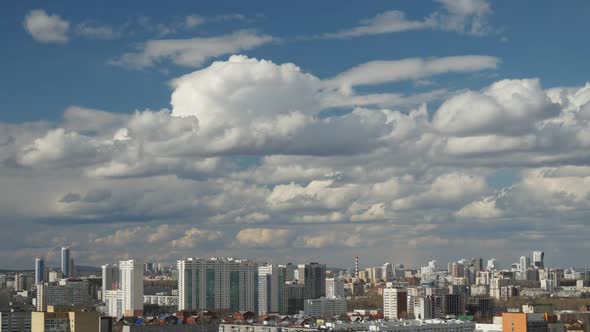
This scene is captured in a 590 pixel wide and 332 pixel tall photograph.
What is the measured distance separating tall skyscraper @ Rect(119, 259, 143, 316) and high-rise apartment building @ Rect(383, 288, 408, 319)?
21837 millimetres

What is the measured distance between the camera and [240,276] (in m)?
90.8

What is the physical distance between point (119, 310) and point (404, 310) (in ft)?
84.5

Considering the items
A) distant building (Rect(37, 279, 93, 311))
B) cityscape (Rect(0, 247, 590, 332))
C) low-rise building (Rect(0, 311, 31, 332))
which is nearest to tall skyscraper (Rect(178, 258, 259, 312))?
cityscape (Rect(0, 247, 590, 332))

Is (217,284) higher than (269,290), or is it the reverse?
(217,284)

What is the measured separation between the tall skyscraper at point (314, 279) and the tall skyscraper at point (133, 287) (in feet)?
70.7

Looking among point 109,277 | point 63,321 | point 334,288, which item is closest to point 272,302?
point 334,288

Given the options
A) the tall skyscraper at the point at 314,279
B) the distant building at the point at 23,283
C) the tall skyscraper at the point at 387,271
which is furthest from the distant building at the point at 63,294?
the tall skyscraper at the point at 387,271

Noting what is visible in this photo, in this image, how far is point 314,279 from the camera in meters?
106

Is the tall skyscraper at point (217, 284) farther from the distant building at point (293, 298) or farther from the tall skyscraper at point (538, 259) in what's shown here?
the tall skyscraper at point (538, 259)

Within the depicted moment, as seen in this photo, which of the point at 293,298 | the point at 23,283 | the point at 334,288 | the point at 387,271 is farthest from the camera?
the point at 387,271

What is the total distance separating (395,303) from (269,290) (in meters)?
16.0

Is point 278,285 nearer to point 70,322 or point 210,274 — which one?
point 210,274

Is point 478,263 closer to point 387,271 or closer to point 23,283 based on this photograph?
point 387,271

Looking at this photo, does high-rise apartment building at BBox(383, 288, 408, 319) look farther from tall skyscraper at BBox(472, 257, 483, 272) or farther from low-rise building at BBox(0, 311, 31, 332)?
tall skyscraper at BBox(472, 257, 483, 272)
